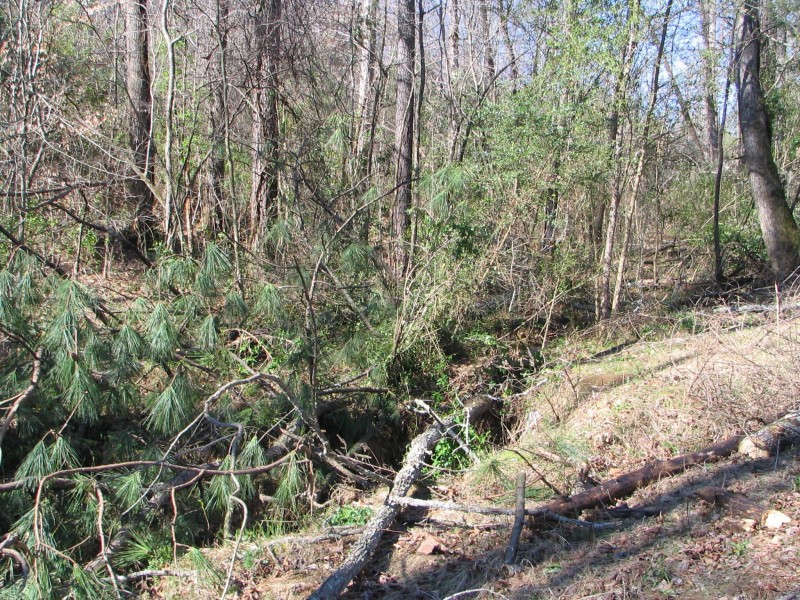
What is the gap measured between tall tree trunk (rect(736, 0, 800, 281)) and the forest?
0.15 ft

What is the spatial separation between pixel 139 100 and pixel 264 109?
278 cm

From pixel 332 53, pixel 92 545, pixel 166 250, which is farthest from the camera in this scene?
pixel 332 53

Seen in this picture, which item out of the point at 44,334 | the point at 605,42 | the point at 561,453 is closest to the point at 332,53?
Result: the point at 605,42

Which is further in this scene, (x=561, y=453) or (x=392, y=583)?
(x=561, y=453)

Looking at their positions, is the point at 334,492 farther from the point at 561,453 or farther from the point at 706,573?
the point at 706,573

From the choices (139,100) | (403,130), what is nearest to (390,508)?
(403,130)

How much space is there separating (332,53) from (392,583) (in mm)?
7409

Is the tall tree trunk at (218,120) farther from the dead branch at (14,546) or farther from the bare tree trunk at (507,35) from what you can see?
the bare tree trunk at (507,35)

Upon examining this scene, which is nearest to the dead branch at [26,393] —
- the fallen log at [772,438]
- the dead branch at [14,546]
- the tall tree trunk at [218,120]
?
the dead branch at [14,546]

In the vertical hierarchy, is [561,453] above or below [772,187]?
below

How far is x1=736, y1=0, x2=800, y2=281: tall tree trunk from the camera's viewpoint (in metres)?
10.5

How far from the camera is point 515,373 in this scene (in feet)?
26.7

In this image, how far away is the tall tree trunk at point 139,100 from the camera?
9.13 m

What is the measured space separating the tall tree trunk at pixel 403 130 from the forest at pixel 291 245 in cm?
4
